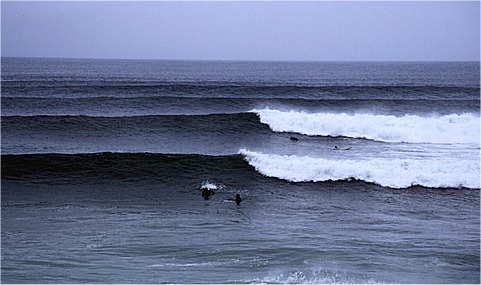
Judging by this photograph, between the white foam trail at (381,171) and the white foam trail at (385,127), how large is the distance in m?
4.23

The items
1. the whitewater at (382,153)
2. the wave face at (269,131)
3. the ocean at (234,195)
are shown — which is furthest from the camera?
the wave face at (269,131)

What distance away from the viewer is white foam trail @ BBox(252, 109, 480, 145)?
19.7 metres

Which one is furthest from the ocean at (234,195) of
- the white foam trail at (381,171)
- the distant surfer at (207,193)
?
the distant surfer at (207,193)

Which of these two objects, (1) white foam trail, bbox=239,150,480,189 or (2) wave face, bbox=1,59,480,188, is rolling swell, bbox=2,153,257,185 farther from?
(1) white foam trail, bbox=239,150,480,189

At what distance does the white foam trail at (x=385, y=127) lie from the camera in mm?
19734

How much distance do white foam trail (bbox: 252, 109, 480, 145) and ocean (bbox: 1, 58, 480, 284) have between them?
8cm

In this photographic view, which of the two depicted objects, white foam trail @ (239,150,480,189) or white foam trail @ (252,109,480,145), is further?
white foam trail @ (252,109,480,145)

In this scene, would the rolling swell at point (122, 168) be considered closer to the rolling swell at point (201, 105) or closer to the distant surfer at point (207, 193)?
the distant surfer at point (207, 193)

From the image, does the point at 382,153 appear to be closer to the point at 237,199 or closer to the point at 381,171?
the point at 381,171

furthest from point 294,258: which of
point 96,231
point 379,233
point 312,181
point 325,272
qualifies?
point 312,181

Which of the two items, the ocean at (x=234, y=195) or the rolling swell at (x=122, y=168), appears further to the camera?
the rolling swell at (x=122, y=168)

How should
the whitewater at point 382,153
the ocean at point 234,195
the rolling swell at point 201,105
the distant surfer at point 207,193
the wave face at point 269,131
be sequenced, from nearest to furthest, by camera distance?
the ocean at point 234,195 < the distant surfer at point 207,193 < the whitewater at point 382,153 < the wave face at point 269,131 < the rolling swell at point 201,105

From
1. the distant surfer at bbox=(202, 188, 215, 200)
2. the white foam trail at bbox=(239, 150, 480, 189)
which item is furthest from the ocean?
the distant surfer at bbox=(202, 188, 215, 200)

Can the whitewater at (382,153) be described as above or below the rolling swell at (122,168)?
above
